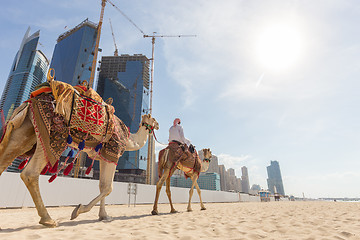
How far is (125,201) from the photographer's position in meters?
16.2

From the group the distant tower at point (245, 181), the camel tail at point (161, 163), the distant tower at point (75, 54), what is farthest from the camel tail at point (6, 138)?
the distant tower at point (245, 181)

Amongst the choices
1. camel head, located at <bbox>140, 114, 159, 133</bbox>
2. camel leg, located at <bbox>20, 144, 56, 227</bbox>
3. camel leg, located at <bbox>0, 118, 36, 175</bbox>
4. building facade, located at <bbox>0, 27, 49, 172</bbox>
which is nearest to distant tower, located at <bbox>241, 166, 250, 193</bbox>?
building facade, located at <bbox>0, 27, 49, 172</bbox>

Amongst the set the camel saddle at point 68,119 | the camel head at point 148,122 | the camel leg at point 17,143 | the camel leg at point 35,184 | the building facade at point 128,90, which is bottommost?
the camel leg at point 35,184

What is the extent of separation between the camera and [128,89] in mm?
81500

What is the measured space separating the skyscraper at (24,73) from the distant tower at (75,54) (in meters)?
15.8

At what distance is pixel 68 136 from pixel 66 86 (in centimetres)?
101

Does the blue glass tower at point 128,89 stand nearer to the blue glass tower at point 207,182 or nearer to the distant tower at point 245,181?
the blue glass tower at point 207,182

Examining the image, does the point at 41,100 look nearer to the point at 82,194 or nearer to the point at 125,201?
the point at 82,194

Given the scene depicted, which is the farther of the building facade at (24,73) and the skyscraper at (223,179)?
the skyscraper at (223,179)

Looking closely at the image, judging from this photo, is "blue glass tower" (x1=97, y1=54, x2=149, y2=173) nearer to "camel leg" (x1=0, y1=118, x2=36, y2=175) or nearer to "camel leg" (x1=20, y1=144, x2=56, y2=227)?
"camel leg" (x1=0, y1=118, x2=36, y2=175)

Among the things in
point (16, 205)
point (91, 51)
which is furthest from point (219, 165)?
point (16, 205)

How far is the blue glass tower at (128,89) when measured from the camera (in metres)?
75.2

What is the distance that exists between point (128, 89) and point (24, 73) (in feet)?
154

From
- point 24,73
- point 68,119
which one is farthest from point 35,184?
point 24,73
